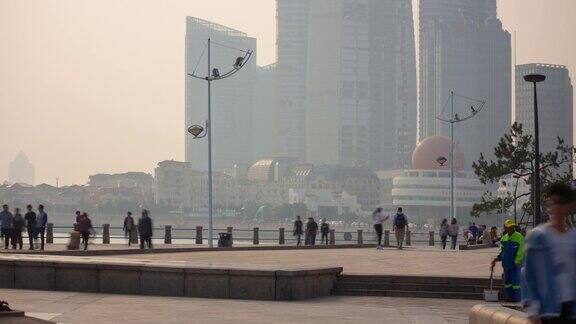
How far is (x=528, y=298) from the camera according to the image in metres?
7.30

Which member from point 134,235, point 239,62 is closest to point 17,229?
point 134,235

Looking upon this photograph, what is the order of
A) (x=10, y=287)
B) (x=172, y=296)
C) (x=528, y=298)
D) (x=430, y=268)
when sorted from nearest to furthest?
1. (x=528, y=298)
2. (x=172, y=296)
3. (x=10, y=287)
4. (x=430, y=268)

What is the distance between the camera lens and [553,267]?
7.31m

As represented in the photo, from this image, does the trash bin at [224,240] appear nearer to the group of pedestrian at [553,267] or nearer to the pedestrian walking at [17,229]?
the pedestrian walking at [17,229]

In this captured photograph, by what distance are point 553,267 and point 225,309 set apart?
9227 mm

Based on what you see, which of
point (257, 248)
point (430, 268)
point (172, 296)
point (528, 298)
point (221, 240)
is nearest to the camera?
point (528, 298)

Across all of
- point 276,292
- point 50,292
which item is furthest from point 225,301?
point 50,292

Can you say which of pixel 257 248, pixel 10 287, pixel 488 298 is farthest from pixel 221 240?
pixel 488 298

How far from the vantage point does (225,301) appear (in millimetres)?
17688

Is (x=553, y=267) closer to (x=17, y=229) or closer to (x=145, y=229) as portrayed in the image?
(x=145, y=229)

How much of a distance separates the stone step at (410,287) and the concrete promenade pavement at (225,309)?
2.61 feet

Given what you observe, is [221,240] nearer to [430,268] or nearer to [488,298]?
[430,268]

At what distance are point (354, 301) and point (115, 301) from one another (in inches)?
144

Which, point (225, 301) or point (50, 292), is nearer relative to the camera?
point (225, 301)
